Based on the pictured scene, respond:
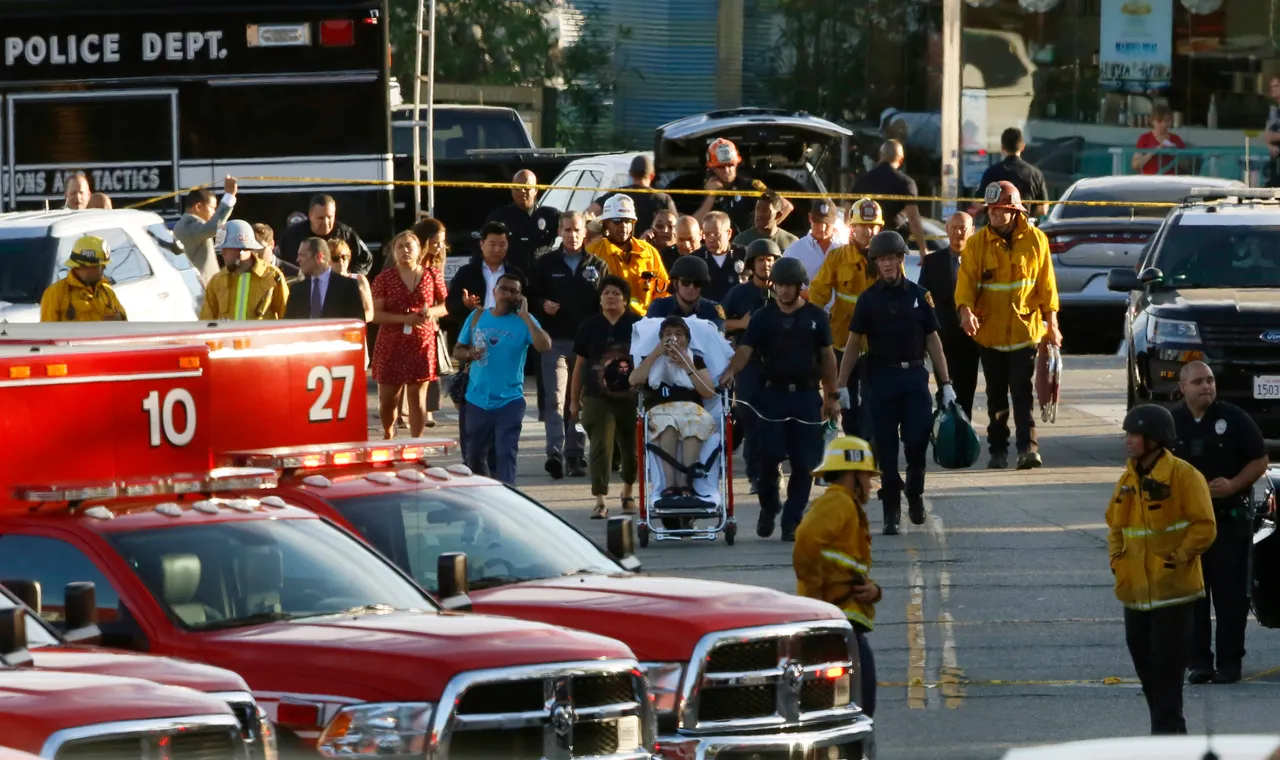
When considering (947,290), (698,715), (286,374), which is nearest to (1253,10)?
(947,290)

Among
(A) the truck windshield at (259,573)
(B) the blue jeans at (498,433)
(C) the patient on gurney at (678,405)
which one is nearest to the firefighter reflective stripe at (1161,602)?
(A) the truck windshield at (259,573)

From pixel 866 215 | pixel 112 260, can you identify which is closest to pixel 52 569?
pixel 866 215

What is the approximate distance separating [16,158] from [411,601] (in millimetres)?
13819

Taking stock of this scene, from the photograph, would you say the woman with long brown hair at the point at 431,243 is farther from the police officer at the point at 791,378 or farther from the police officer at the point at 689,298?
the police officer at the point at 791,378

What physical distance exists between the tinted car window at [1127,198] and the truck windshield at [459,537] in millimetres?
16462

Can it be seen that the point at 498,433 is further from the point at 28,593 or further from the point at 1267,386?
the point at 28,593

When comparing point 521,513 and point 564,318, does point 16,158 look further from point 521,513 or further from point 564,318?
point 521,513

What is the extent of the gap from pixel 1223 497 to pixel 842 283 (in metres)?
6.19

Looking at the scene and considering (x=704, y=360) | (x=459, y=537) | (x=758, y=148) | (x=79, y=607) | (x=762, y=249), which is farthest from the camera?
(x=758, y=148)

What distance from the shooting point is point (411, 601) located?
9672mm

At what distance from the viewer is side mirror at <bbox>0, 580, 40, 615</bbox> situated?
8781 millimetres

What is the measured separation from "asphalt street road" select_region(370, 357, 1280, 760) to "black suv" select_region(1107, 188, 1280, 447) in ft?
3.22

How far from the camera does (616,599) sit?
10.0m

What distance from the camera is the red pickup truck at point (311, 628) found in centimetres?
848
